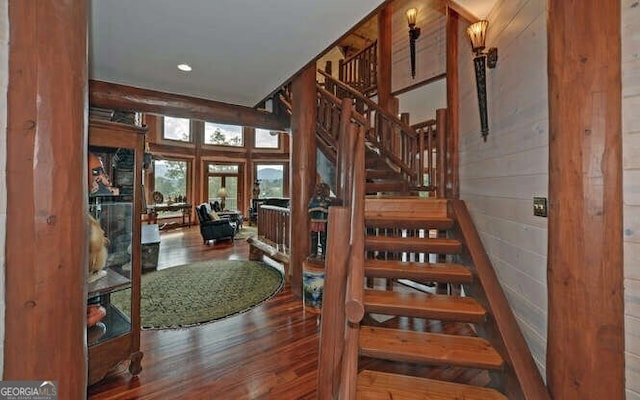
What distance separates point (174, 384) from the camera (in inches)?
74.1

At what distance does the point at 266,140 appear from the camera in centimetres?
1109

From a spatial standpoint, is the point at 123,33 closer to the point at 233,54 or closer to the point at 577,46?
the point at 233,54

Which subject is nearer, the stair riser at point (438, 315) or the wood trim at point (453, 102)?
the stair riser at point (438, 315)

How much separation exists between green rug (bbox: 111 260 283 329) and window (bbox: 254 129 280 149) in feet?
22.9

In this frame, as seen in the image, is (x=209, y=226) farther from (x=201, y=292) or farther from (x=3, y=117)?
(x=3, y=117)

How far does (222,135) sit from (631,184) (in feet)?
35.5

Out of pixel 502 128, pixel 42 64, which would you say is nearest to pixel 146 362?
pixel 42 64

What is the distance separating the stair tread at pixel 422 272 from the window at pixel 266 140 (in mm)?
9567

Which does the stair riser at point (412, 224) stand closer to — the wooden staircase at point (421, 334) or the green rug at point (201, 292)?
the wooden staircase at point (421, 334)

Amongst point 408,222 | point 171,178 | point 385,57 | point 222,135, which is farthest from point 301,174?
point 222,135

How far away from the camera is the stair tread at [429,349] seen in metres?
1.57

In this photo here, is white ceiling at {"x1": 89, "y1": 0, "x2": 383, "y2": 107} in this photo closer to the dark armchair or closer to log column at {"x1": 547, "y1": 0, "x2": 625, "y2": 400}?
log column at {"x1": 547, "y1": 0, "x2": 625, "y2": 400}

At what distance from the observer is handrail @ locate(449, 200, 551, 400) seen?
1.41 m

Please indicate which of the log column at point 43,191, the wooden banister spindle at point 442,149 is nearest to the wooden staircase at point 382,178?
the wooden banister spindle at point 442,149
